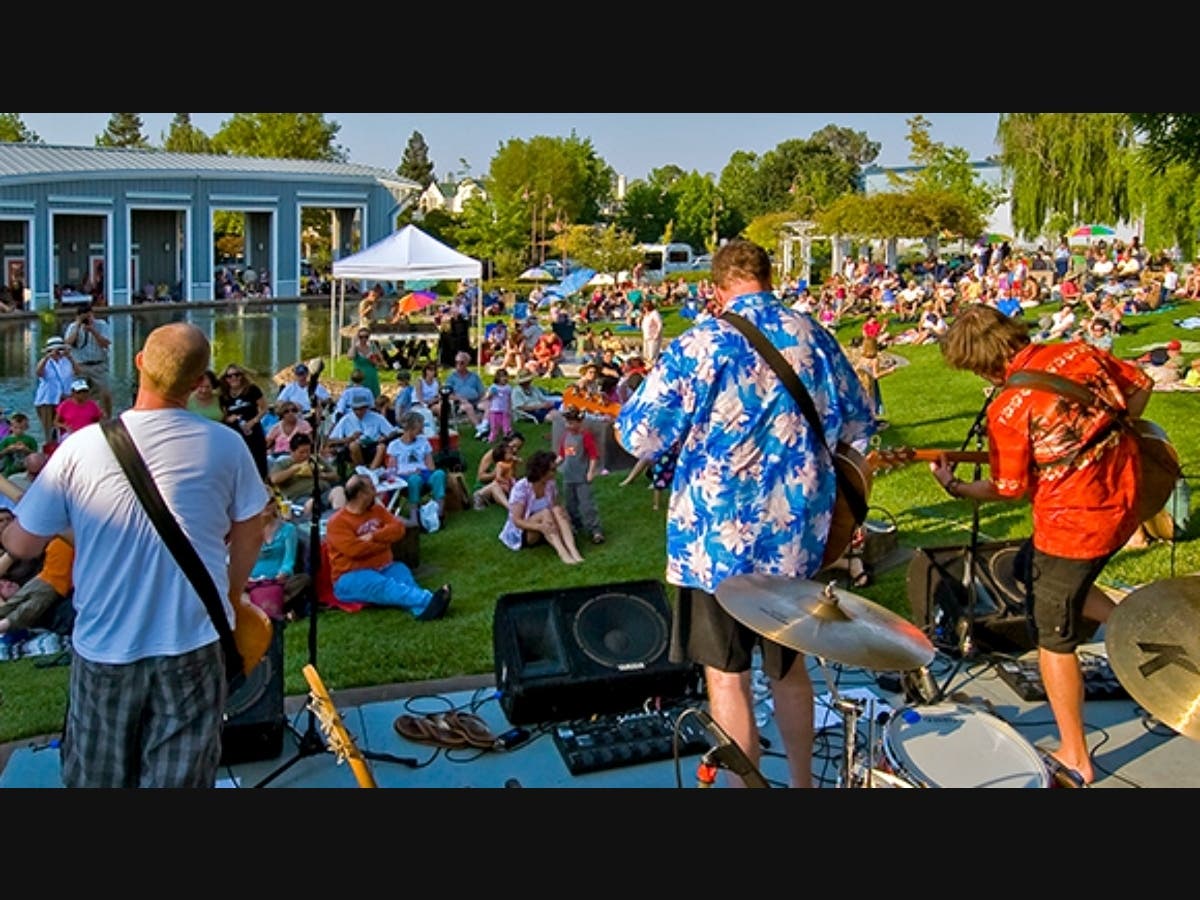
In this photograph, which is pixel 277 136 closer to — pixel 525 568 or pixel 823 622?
pixel 525 568

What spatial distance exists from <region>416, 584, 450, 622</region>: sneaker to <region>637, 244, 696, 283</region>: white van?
39.5m

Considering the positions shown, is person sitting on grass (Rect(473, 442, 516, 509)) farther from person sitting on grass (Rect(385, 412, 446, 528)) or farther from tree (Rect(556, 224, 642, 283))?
tree (Rect(556, 224, 642, 283))

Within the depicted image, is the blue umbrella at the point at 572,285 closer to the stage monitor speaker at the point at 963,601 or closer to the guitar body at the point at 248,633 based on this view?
the stage monitor speaker at the point at 963,601

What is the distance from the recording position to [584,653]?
490 centimetres

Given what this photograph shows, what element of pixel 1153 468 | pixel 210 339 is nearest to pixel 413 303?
pixel 210 339

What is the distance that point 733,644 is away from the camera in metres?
3.40

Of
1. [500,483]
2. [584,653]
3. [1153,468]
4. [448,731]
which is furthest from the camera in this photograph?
[500,483]

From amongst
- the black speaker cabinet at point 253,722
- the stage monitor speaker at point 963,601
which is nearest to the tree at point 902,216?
the stage monitor speaker at point 963,601

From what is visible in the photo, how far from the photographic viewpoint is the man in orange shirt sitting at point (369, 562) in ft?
23.4

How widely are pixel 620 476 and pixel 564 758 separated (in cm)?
704

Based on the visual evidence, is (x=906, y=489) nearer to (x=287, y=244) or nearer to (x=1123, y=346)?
(x=1123, y=346)

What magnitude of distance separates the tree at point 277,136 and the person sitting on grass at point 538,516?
54.5 meters

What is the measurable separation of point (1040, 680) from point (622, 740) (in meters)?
1.91

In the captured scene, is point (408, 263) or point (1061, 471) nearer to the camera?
point (1061, 471)
